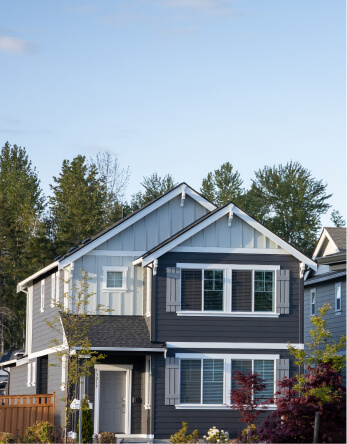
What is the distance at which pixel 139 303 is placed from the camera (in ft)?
105

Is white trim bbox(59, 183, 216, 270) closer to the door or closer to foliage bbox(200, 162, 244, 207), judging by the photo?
the door

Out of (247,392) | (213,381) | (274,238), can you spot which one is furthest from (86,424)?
(274,238)

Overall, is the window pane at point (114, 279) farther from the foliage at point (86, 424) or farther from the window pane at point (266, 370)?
the window pane at point (266, 370)

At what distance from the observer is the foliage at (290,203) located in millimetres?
69250

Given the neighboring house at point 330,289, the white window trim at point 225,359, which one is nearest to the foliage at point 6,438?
the white window trim at point 225,359

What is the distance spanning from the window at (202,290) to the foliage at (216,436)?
164 inches

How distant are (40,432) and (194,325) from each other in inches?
246

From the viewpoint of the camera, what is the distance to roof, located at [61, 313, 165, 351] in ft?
96.5

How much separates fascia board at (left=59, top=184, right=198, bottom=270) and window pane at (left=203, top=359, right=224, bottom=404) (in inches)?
231

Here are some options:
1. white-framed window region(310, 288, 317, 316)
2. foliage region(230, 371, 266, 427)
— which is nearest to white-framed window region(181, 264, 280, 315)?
foliage region(230, 371, 266, 427)

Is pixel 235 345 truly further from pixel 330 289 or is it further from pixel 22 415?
Answer: pixel 330 289

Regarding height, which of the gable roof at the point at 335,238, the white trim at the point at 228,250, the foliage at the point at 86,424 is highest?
the gable roof at the point at 335,238

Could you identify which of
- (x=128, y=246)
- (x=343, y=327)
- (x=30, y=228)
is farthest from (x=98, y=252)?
(x=30, y=228)

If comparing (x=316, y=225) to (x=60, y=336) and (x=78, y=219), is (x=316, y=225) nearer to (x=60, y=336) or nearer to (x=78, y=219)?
(x=78, y=219)
